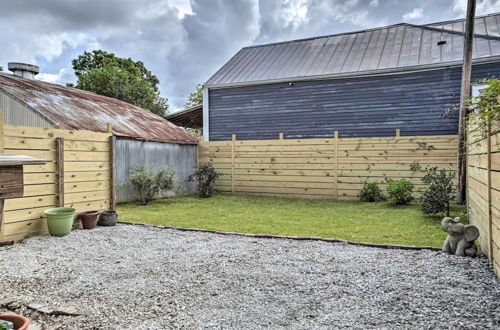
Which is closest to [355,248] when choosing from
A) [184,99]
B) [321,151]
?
[321,151]

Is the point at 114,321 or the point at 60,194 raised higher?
the point at 60,194

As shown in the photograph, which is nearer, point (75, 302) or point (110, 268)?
point (75, 302)

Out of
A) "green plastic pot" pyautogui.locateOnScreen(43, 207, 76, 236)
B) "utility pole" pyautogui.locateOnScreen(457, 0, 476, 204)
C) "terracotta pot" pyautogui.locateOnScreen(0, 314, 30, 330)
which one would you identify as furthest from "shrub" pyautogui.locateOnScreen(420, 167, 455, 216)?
"terracotta pot" pyautogui.locateOnScreen(0, 314, 30, 330)

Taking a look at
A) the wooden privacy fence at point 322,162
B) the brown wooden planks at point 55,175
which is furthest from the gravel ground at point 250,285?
the wooden privacy fence at point 322,162

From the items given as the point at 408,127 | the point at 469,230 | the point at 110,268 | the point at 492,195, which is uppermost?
the point at 408,127

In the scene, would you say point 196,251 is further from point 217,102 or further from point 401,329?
point 217,102

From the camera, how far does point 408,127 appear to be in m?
12.0

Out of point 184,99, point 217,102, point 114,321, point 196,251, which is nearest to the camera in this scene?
point 114,321

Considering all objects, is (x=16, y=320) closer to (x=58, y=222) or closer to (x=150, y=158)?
(x=58, y=222)

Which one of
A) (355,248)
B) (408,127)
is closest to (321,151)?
(408,127)

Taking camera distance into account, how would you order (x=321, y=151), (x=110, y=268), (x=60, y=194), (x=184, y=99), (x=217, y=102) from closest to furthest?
(x=110, y=268), (x=60, y=194), (x=321, y=151), (x=217, y=102), (x=184, y=99)

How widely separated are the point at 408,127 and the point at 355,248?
29.6 feet

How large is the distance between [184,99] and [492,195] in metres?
37.0

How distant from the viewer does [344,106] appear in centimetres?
1286
